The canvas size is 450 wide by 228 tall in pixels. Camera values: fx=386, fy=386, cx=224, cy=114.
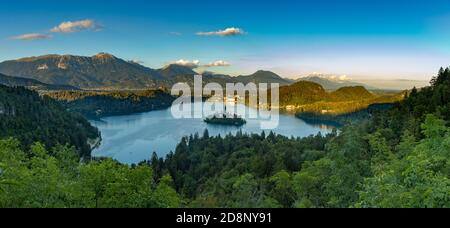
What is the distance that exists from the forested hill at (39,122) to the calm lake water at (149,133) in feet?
15.6

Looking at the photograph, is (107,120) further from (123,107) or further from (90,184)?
(90,184)

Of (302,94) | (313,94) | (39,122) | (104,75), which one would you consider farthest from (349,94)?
(39,122)

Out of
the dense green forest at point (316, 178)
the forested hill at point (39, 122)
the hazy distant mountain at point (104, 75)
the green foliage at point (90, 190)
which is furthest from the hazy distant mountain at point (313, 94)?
the green foliage at point (90, 190)

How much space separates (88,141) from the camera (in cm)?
7850

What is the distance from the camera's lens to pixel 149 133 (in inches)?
Result: 3430

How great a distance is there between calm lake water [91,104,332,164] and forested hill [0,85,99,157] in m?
4.76

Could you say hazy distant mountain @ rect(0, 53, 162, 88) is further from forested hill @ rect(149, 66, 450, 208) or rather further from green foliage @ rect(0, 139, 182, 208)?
green foliage @ rect(0, 139, 182, 208)

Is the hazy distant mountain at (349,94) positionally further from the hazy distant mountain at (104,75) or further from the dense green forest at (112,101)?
the hazy distant mountain at (104,75)

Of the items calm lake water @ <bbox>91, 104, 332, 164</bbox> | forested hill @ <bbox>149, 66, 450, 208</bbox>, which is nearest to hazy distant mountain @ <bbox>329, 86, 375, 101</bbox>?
calm lake water @ <bbox>91, 104, 332, 164</bbox>

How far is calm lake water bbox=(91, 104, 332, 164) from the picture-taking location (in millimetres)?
69500

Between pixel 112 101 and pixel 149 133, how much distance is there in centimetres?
6069

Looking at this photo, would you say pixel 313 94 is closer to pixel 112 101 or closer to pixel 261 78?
pixel 112 101

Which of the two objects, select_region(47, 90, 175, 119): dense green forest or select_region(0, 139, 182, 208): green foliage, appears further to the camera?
select_region(47, 90, 175, 119): dense green forest

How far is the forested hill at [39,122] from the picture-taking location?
6462 centimetres
